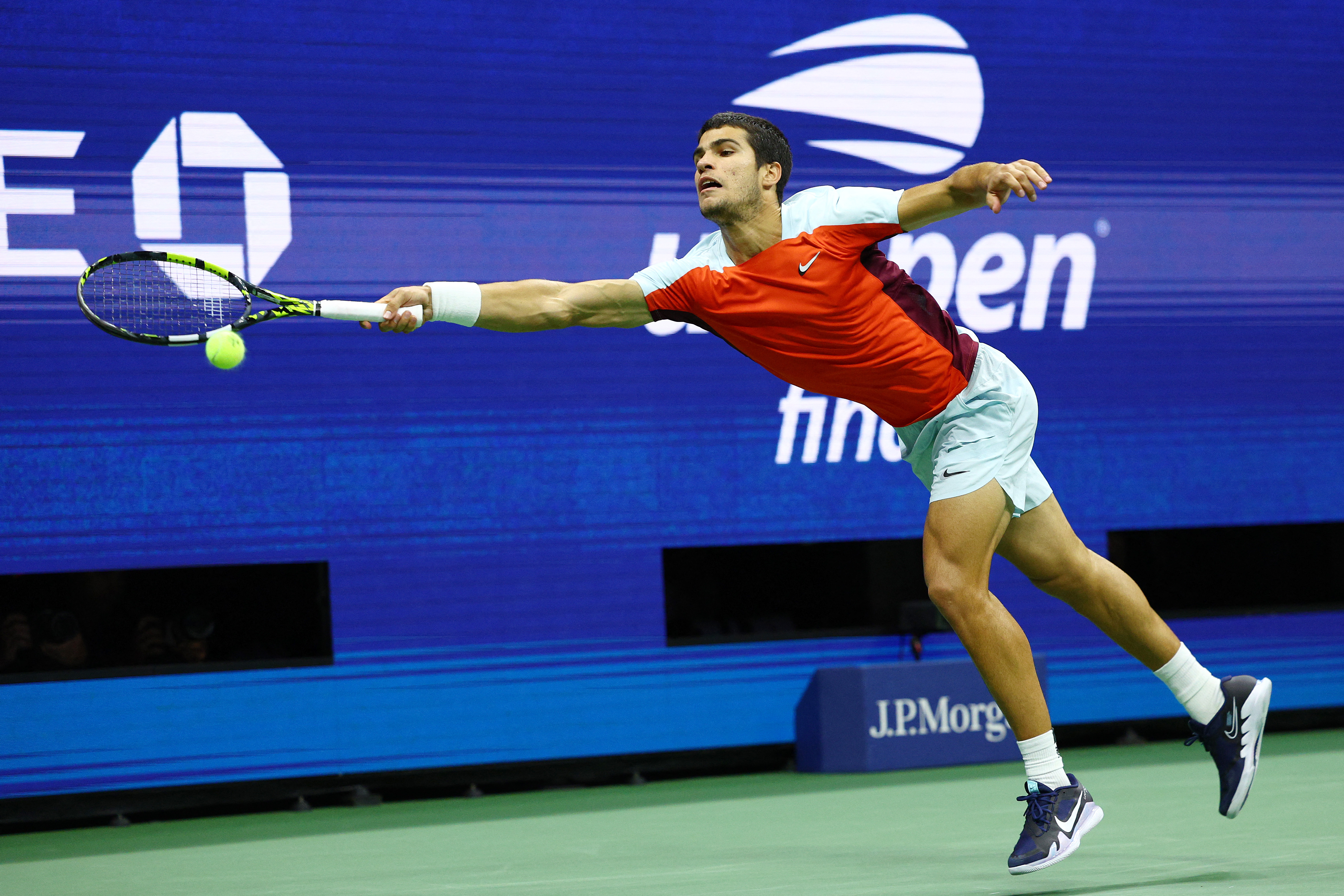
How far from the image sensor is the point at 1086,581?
438 cm

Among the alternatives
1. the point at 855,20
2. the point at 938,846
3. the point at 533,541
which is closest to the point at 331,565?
the point at 533,541

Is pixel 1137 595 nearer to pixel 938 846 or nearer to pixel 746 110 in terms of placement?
pixel 938 846

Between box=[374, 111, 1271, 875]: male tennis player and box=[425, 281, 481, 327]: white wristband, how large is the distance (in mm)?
30

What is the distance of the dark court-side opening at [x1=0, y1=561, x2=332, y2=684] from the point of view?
6.50 metres

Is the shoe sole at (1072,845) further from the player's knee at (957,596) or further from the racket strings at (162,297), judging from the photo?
the racket strings at (162,297)

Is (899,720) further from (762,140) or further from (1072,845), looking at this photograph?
(762,140)

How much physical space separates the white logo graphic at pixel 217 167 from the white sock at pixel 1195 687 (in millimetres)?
4020

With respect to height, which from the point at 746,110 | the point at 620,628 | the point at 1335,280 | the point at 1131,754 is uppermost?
the point at 746,110

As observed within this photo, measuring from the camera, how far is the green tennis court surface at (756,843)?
14.1 feet

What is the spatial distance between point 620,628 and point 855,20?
3073 millimetres

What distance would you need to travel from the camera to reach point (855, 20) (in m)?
7.57

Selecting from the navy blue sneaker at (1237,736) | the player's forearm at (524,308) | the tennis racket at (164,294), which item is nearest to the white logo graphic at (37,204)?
the tennis racket at (164,294)

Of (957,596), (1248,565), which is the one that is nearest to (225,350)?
(957,596)

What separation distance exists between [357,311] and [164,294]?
1185 millimetres
